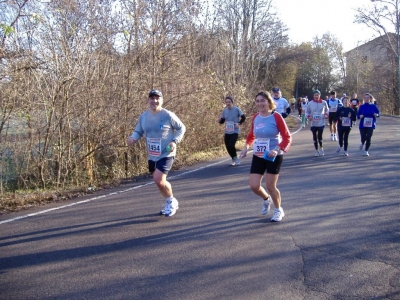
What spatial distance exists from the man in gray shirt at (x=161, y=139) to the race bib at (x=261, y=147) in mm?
1148

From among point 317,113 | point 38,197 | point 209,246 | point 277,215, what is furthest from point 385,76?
point 209,246

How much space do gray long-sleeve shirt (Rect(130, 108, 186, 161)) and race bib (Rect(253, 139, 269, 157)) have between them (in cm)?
115

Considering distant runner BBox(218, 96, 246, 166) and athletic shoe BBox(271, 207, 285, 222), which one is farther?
distant runner BBox(218, 96, 246, 166)

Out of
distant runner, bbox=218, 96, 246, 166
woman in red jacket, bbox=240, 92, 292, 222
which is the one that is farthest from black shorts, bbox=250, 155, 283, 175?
distant runner, bbox=218, 96, 246, 166

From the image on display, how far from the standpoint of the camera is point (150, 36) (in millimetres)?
12023

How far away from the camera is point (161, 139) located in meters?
6.09

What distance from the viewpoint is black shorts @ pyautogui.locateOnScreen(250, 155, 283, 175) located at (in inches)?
222

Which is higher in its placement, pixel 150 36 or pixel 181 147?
pixel 150 36

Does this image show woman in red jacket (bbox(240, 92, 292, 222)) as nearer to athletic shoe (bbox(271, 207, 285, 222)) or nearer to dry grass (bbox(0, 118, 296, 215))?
athletic shoe (bbox(271, 207, 285, 222))

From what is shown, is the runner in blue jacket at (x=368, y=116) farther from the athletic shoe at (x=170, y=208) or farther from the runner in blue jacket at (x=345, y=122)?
the athletic shoe at (x=170, y=208)

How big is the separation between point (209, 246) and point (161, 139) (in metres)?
1.90

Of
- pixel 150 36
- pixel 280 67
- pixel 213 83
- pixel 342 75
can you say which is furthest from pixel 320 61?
pixel 150 36

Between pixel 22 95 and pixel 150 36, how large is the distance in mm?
4370

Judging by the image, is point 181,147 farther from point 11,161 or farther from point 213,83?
point 11,161
